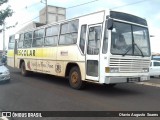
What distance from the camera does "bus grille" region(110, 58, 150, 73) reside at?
1089cm

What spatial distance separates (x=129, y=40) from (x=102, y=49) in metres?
1.29

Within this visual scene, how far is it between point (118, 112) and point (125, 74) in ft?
9.77

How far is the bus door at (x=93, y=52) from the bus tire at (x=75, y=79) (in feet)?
2.63

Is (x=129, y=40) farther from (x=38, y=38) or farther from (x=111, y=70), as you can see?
(x=38, y=38)

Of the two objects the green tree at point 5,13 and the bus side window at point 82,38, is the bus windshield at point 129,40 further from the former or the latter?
the green tree at point 5,13

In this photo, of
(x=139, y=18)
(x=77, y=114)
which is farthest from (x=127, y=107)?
(x=139, y=18)

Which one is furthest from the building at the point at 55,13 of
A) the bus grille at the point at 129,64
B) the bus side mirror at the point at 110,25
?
the bus side mirror at the point at 110,25

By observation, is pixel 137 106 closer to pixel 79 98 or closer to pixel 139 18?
pixel 79 98

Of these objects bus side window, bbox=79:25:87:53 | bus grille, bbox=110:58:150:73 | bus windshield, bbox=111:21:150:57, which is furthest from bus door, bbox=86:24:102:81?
bus grille, bbox=110:58:150:73

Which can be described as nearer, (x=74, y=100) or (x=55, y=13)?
(x=74, y=100)

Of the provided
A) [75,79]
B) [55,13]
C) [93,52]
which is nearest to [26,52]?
[75,79]

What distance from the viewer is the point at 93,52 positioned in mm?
11477

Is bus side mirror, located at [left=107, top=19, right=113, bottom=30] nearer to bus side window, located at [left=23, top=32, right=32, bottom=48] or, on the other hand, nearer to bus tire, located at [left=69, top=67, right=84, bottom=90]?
bus tire, located at [left=69, top=67, right=84, bottom=90]

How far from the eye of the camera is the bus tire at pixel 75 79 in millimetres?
12387
